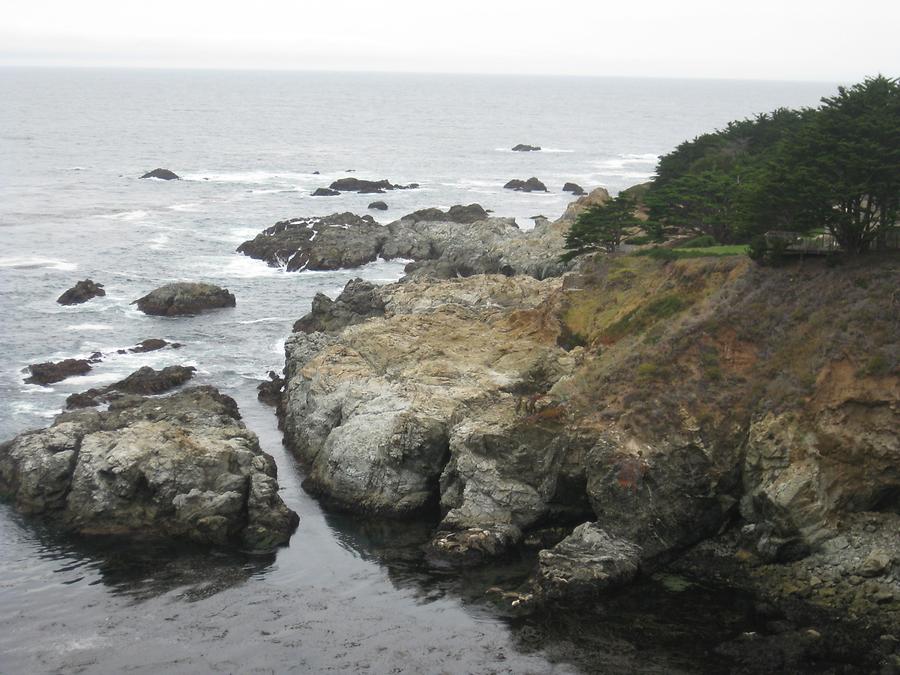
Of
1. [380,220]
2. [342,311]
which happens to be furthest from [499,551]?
[380,220]

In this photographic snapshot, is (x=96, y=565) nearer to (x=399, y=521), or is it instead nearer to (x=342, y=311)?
(x=399, y=521)

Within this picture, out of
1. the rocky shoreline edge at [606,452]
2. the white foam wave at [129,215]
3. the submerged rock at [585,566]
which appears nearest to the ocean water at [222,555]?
the white foam wave at [129,215]

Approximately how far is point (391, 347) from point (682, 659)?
23.5 metres

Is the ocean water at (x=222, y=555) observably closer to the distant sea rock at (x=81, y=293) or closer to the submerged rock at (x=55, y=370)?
the submerged rock at (x=55, y=370)

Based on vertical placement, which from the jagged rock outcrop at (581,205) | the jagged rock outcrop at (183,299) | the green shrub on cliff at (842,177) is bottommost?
the jagged rock outcrop at (183,299)

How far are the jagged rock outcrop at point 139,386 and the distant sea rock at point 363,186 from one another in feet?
242

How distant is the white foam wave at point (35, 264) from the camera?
81.6 meters

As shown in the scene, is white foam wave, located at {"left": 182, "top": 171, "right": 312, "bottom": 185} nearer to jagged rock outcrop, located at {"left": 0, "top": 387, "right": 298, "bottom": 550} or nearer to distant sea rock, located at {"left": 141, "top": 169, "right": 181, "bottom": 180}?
distant sea rock, located at {"left": 141, "top": 169, "right": 181, "bottom": 180}

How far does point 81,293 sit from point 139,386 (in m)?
23.3

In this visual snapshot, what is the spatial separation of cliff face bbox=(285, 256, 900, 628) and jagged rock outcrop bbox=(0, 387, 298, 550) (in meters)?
3.80

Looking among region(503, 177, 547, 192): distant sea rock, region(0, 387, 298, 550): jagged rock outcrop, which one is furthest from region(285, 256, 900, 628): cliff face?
region(503, 177, 547, 192): distant sea rock

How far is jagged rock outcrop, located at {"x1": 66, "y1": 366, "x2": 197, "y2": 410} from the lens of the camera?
50.0 meters

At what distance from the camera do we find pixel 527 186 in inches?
5000

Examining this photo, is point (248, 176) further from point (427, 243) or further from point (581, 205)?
point (581, 205)
